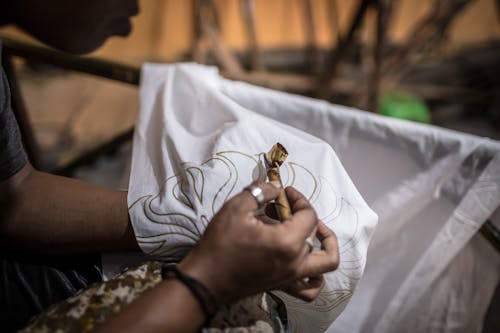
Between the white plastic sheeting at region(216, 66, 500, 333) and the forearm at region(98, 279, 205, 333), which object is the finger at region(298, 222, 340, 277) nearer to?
the forearm at region(98, 279, 205, 333)

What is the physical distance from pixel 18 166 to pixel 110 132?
213 cm

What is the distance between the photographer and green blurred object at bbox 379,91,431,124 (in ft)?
7.88

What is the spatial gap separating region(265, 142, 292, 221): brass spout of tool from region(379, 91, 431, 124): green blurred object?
6.29 feet

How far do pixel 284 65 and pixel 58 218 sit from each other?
2.63 meters

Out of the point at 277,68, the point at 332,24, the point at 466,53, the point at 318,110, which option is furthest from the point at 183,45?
the point at 318,110

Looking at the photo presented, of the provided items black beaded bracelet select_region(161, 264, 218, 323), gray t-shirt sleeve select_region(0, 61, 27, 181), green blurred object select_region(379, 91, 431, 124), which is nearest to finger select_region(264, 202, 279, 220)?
black beaded bracelet select_region(161, 264, 218, 323)

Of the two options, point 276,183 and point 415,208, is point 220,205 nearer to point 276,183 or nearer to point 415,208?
point 276,183

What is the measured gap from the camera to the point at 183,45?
132 inches

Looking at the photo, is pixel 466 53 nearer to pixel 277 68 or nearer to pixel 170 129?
pixel 277 68

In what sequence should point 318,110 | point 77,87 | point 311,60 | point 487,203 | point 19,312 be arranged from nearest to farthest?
point 19,312 → point 487,203 → point 318,110 → point 311,60 → point 77,87

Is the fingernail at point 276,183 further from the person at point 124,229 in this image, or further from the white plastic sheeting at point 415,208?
the white plastic sheeting at point 415,208

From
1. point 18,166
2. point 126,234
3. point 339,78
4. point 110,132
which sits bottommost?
point 110,132

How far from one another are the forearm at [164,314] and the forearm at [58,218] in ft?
0.80

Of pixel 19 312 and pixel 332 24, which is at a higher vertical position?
pixel 332 24
